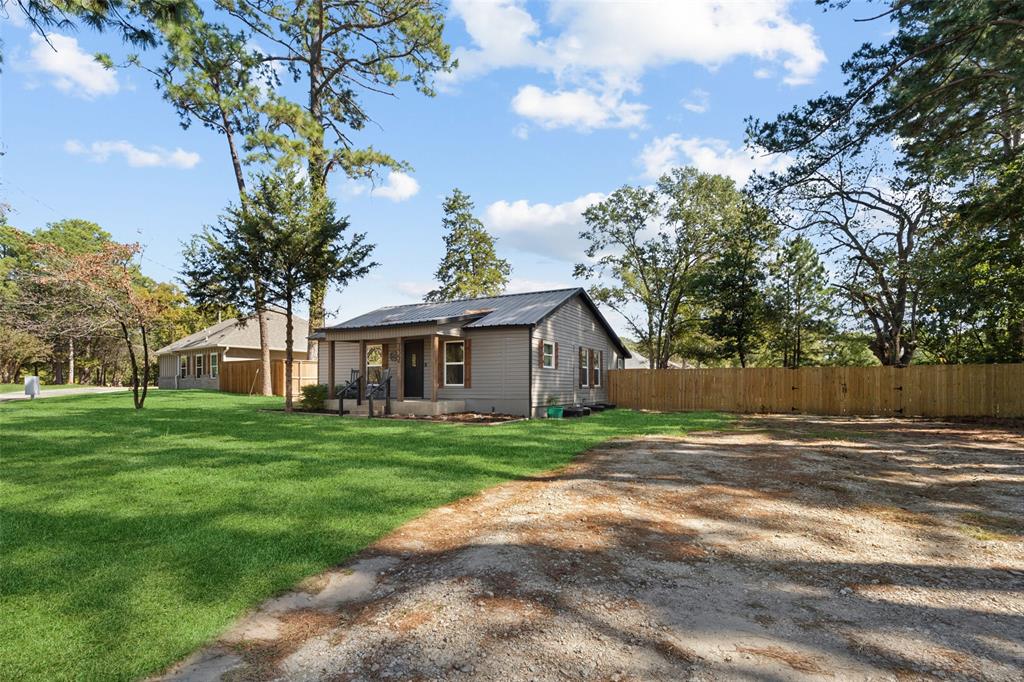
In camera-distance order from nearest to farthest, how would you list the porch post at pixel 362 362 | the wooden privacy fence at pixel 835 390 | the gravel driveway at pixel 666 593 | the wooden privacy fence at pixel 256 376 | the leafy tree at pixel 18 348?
the gravel driveway at pixel 666 593 < the wooden privacy fence at pixel 835 390 < the porch post at pixel 362 362 < the wooden privacy fence at pixel 256 376 < the leafy tree at pixel 18 348

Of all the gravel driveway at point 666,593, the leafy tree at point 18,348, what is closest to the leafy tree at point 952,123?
the gravel driveway at point 666,593

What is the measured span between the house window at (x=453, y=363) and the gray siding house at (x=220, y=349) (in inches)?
638

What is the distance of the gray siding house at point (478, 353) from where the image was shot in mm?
15055

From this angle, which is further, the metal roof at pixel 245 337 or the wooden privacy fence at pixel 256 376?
the metal roof at pixel 245 337

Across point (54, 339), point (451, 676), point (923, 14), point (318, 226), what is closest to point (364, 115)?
point (318, 226)

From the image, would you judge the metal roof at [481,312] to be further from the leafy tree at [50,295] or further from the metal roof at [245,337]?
the metal roof at [245,337]

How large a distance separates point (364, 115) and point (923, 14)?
20.9 meters

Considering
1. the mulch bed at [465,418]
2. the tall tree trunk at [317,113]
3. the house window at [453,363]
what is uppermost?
the tall tree trunk at [317,113]

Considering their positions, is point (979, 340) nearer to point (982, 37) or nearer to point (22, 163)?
point (982, 37)

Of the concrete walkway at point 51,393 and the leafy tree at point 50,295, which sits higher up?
the leafy tree at point 50,295

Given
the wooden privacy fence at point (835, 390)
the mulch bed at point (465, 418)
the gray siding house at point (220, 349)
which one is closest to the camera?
the mulch bed at point (465, 418)

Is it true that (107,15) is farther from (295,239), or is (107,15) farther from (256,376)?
(256,376)

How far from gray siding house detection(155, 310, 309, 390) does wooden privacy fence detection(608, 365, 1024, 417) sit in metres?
20.6

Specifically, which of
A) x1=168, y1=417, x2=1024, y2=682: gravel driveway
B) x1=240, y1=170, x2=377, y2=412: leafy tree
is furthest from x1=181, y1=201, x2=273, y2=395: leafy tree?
x1=168, y1=417, x2=1024, y2=682: gravel driveway
